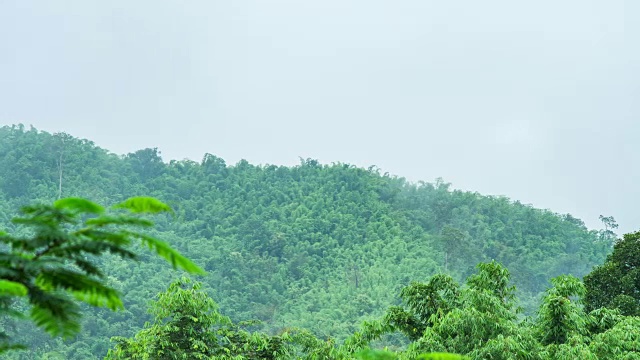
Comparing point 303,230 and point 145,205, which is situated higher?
point 303,230

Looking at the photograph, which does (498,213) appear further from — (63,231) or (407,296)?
(63,231)

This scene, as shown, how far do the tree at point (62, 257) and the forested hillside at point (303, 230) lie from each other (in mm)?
38549

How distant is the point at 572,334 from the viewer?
9164 millimetres

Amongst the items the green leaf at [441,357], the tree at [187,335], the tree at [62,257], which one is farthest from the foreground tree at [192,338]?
the tree at [62,257]

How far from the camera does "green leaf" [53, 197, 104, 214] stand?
5.50 ft

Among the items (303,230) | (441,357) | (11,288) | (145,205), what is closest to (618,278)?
(441,357)

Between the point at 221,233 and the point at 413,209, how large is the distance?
1217 centimetres

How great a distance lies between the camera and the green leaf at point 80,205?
1.68m

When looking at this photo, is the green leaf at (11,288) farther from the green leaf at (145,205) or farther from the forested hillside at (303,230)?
the forested hillside at (303,230)

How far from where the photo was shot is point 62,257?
67.4 inches

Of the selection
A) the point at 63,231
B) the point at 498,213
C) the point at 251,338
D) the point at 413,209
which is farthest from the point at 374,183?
the point at 63,231

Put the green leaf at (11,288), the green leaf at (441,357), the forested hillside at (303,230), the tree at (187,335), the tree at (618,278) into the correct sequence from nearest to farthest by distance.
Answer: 1. the green leaf at (11,288)
2. the green leaf at (441,357)
3. the tree at (187,335)
4. the tree at (618,278)
5. the forested hillside at (303,230)

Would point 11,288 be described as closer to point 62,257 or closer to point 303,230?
point 62,257

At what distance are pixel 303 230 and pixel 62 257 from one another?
52997 mm
